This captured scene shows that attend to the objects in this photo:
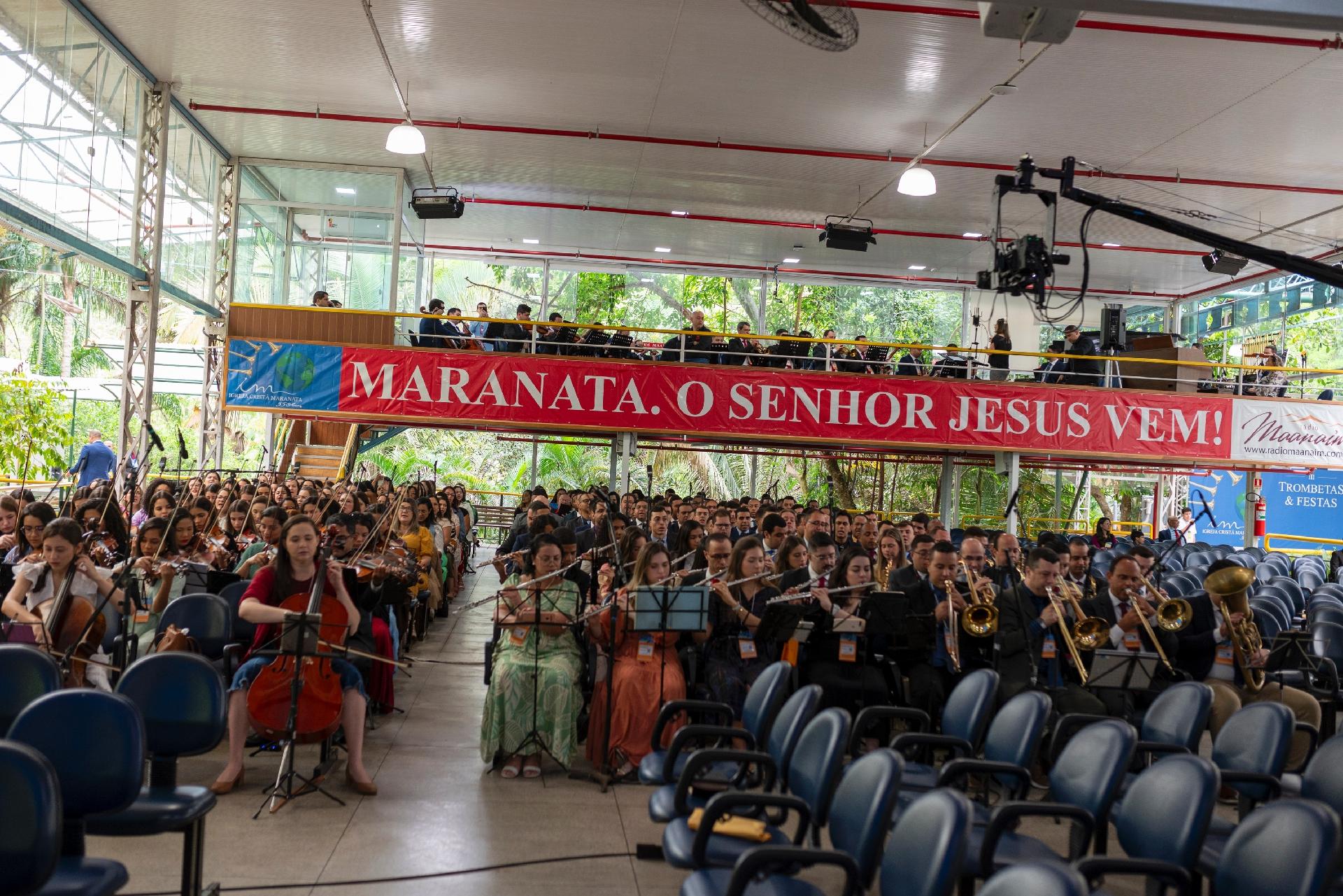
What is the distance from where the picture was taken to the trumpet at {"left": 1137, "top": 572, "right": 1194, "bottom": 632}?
6895mm

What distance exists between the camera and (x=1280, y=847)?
10.3 feet

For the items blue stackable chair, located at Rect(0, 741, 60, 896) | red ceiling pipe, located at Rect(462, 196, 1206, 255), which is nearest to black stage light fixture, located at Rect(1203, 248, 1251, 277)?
red ceiling pipe, located at Rect(462, 196, 1206, 255)

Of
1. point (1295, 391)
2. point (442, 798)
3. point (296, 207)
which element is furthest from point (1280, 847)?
point (1295, 391)

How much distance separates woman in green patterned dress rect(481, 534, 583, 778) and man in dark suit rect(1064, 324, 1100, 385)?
39.8 ft

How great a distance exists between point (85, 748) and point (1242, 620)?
6.63 m

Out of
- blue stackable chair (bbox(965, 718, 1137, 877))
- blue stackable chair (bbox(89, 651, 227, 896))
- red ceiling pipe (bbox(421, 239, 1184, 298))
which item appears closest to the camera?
blue stackable chair (bbox(965, 718, 1137, 877))

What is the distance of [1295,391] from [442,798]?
22681 millimetres

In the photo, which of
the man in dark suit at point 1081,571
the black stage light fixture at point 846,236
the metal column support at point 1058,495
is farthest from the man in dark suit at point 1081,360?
the man in dark suit at point 1081,571

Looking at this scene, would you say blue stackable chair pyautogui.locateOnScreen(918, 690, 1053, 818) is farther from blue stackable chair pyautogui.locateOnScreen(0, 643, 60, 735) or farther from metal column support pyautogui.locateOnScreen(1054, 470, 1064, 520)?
metal column support pyautogui.locateOnScreen(1054, 470, 1064, 520)

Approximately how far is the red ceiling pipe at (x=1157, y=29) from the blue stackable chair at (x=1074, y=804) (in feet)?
27.4

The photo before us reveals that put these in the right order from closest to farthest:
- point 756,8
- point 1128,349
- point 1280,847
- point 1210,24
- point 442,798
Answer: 1. point 1280,847
2. point 756,8
3. point 442,798
4. point 1210,24
5. point 1128,349

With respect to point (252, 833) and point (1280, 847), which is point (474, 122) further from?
point (1280, 847)

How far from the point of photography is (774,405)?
51.2ft

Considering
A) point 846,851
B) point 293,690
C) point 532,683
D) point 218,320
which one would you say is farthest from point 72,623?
point 218,320
